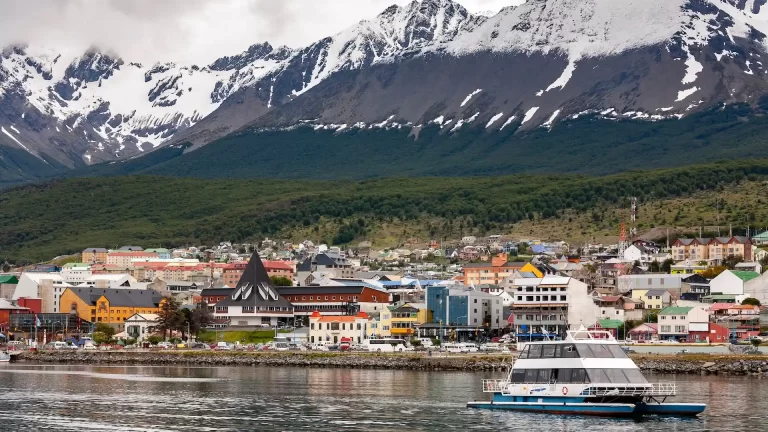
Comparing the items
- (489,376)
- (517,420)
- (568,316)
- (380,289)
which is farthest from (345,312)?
(517,420)

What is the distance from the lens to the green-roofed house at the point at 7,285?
16325 cm

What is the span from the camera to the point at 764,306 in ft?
391

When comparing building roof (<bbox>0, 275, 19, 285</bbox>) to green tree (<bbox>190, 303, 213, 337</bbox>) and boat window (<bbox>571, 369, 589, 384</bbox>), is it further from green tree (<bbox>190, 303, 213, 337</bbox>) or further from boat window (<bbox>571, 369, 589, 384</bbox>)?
boat window (<bbox>571, 369, 589, 384</bbox>)

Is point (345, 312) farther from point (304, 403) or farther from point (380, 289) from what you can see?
point (304, 403)

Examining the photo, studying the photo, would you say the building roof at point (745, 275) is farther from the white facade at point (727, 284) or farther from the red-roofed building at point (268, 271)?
the red-roofed building at point (268, 271)

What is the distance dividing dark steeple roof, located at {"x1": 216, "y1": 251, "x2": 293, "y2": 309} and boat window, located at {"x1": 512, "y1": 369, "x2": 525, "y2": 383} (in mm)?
73042

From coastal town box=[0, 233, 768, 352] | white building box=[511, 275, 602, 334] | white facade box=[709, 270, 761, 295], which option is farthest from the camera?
white facade box=[709, 270, 761, 295]

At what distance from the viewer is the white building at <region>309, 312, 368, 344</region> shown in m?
120

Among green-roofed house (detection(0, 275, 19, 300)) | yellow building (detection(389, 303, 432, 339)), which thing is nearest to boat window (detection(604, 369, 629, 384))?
yellow building (detection(389, 303, 432, 339))

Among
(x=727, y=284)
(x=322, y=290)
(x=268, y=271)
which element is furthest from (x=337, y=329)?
(x=268, y=271)

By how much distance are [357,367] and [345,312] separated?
36320 millimetres

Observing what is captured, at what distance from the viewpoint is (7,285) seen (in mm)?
165000

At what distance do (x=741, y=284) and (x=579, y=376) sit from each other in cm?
7156

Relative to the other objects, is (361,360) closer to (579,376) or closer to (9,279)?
(579,376)
